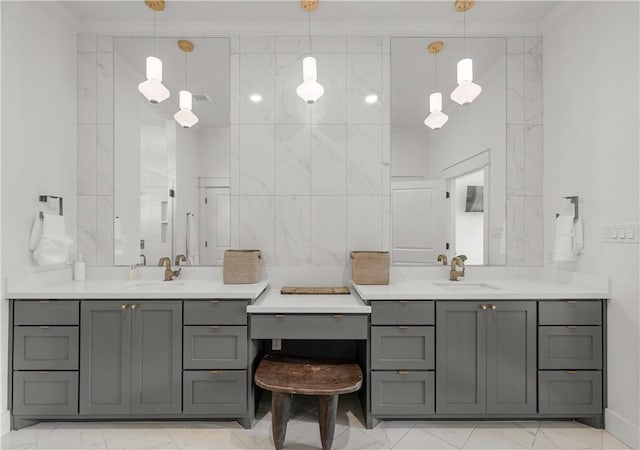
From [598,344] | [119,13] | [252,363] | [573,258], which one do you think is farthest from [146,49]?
[598,344]

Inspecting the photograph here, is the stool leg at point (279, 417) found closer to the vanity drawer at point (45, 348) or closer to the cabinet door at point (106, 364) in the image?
the cabinet door at point (106, 364)

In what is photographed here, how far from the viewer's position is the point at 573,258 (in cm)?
237

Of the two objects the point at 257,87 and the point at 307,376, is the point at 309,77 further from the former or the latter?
the point at 307,376

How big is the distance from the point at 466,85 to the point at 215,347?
7.55 feet

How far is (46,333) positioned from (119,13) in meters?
2.19

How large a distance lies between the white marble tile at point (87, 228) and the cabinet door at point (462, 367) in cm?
246

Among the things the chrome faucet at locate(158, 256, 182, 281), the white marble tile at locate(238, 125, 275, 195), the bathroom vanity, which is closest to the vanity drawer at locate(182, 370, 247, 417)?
the bathroom vanity

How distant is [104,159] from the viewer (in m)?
2.76

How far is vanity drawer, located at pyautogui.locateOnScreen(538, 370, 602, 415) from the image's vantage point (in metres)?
2.16

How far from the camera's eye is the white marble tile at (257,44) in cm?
277

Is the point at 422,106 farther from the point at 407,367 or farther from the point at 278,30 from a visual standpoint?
the point at 407,367

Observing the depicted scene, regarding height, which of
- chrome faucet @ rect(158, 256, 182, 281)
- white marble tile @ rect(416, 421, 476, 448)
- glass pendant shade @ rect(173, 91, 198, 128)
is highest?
glass pendant shade @ rect(173, 91, 198, 128)

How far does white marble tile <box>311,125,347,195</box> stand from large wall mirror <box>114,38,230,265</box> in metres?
0.66

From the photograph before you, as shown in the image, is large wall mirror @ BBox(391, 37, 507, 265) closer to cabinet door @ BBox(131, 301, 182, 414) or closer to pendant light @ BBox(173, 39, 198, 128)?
pendant light @ BBox(173, 39, 198, 128)
